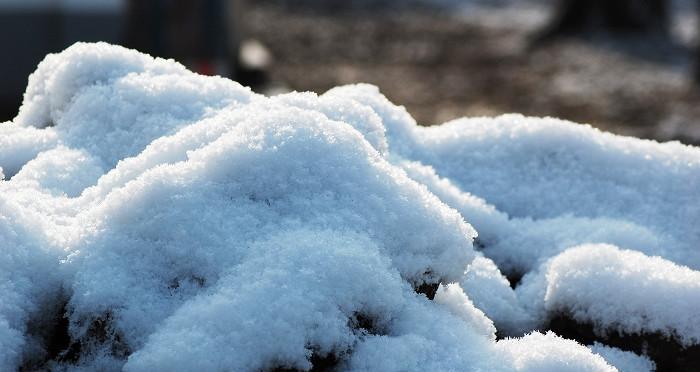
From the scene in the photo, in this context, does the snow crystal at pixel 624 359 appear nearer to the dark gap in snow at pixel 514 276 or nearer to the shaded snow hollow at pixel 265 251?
the shaded snow hollow at pixel 265 251

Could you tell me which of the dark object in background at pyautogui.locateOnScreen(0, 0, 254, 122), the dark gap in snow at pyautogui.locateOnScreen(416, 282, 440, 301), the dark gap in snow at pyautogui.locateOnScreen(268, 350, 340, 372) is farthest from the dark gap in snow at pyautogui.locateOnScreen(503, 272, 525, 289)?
the dark object in background at pyautogui.locateOnScreen(0, 0, 254, 122)

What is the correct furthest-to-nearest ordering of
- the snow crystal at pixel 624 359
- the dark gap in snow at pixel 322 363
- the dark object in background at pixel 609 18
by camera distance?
the dark object in background at pixel 609 18
the snow crystal at pixel 624 359
the dark gap in snow at pixel 322 363

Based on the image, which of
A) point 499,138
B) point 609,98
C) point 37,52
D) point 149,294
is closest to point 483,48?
point 609,98

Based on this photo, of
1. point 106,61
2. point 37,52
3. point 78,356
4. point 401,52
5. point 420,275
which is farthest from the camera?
point 401,52

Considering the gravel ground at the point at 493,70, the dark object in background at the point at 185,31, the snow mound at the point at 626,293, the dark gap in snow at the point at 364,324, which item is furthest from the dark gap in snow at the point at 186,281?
the gravel ground at the point at 493,70

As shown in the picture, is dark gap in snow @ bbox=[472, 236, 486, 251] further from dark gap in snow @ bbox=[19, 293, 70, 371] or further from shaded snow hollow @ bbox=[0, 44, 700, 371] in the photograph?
dark gap in snow @ bbox=[19, 293, 70, 371]

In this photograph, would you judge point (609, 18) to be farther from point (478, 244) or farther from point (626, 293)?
point (626, 293)

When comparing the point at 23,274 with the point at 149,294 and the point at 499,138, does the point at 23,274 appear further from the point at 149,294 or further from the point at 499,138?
the point at 499,138
